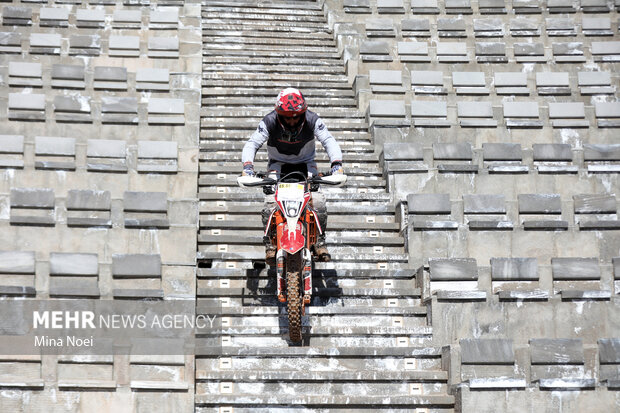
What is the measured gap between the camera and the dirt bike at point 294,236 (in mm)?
9445

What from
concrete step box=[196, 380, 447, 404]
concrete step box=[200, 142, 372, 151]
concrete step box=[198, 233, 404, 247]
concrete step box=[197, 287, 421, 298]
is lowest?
concrete step box=[196, 380, 447, 404]

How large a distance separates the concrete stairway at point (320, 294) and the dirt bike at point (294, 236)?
55 cm

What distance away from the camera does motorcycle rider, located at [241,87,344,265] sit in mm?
10219

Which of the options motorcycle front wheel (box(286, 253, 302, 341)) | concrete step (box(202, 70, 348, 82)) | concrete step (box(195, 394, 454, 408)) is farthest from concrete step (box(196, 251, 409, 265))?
concrete step (box(202, 70, 348, 82))

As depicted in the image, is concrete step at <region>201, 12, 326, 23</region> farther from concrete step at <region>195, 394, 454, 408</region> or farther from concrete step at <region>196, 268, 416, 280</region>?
concrete step at <region>195, 394, 454, 408</region>

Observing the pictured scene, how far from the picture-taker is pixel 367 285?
11188 mm

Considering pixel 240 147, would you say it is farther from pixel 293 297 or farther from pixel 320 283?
pixel 293 297

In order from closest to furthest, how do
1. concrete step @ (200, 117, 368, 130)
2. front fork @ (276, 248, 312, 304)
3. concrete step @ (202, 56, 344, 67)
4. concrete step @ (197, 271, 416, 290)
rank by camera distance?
1. front fork @ (276, 248, 312, 304)
2. concrete step @ (197, 271, 416, 290)
3. concrete step @ (200, 117, 368, 130)
4. concrete step @ (202, 56, 344, 67)

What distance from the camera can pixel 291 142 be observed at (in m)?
10.6

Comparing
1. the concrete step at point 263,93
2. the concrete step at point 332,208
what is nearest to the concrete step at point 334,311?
the concrete step at point 332,208

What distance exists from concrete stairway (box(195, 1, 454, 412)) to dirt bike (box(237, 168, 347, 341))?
550 mm

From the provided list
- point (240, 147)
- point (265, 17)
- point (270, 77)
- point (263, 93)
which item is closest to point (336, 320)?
point (240, 147)

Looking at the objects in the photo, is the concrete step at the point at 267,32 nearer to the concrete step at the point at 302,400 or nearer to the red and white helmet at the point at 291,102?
the red and white helmet at the point at 291,102

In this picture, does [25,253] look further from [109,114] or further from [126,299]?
[109,114]
